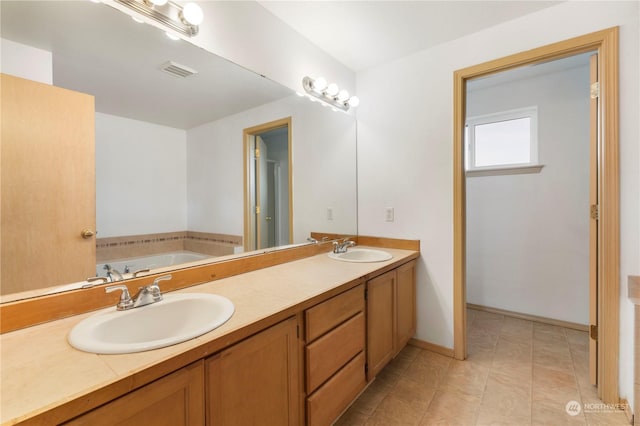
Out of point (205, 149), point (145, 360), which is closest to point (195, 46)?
point (205, 149)

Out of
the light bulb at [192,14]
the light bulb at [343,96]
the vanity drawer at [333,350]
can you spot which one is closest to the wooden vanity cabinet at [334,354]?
the vanity drawer at [333,350]

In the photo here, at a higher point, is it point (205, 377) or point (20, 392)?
point (20, 392)

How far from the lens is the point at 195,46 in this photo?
1.39 metres

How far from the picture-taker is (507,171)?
9.20 ft

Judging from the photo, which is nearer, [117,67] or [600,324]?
[117,67]

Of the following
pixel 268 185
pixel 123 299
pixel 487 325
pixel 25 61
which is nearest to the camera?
pixel 25 61

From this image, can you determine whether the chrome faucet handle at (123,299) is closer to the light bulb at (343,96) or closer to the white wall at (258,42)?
the white wall at (258,42)

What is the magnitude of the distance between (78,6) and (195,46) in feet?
1.45

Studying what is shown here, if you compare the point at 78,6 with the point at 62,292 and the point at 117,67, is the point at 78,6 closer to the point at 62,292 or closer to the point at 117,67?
the point at 117,67

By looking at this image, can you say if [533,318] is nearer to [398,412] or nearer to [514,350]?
[514,350]

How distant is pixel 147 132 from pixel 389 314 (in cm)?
171

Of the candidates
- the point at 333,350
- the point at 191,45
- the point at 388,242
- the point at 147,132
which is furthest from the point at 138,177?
the point at 388,242

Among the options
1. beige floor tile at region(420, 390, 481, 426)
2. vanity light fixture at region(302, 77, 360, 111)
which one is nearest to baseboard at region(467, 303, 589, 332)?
beige floor tile at region(420, 390, 481, 426)
